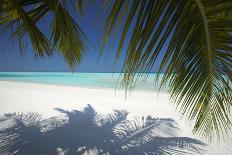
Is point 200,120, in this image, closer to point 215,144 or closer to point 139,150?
point 139,150

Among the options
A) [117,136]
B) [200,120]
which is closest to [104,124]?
[117,136]

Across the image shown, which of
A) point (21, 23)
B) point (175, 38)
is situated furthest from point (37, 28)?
point (175, 38)

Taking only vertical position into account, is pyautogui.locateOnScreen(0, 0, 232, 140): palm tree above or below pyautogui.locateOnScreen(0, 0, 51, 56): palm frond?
below

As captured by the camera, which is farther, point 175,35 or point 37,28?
point 37,28

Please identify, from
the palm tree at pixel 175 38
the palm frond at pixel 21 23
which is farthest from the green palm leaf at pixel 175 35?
the palm frond at pixel 21 23

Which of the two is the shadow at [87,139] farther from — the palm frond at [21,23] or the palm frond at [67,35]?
the palm frond at [21,23]

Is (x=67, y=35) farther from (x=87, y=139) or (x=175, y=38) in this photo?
(x=87, y=139)

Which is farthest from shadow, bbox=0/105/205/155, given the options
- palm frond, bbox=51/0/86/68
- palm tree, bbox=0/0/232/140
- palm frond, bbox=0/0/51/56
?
palm tree, bbox=0/0/232/140

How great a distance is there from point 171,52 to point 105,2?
294 mm

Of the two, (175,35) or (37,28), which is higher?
(37,28)

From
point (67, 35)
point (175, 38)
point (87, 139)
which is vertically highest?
point (67, 35)

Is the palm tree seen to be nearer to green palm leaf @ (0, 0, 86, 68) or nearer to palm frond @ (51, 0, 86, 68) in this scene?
green palm leaf @ (0, 0, 86, 68)

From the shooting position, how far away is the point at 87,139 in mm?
3195

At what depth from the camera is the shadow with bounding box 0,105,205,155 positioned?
2.77 m
